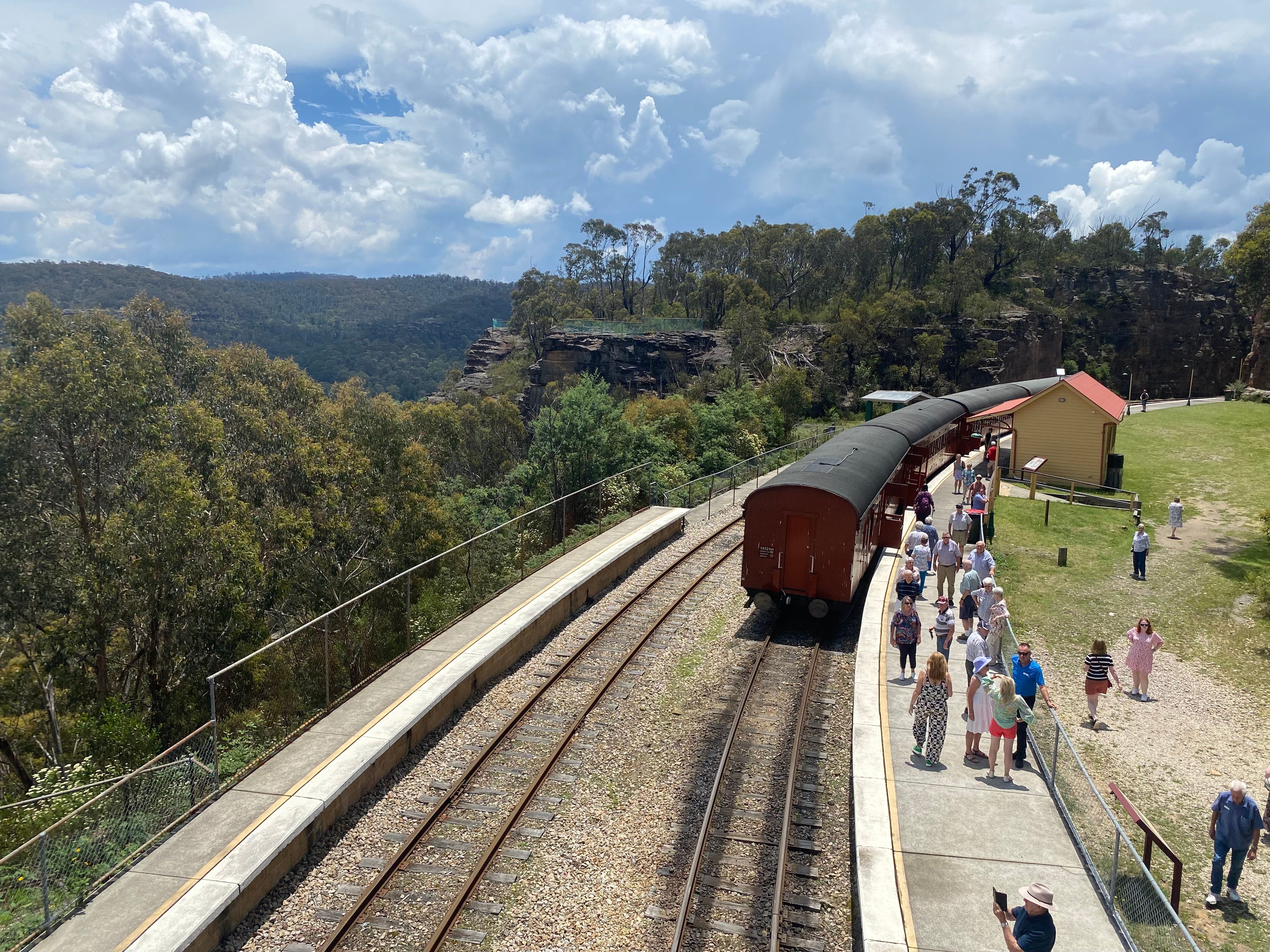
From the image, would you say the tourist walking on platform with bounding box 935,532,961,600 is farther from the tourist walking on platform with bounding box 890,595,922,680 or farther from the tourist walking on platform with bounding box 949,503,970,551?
the tourist walking on platform with bounding box 890,595,922,680

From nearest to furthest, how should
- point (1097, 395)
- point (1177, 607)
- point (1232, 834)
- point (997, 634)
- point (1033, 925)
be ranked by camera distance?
point (1033, 925) → point (1232, 834) → point (997, 634) → point (1177, 607) → point (1097, 395)

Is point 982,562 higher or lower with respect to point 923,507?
lower

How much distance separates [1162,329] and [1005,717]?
101 metres

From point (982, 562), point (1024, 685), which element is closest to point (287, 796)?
point (1024, 685)

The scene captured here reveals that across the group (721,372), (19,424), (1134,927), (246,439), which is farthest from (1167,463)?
(19,424)

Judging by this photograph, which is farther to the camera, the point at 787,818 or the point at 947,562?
the point at 947,562

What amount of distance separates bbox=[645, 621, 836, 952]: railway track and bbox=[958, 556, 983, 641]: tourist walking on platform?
9.48 ft

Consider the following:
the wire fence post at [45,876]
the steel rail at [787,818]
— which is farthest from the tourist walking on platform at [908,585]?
the wire fence post at [45,876]

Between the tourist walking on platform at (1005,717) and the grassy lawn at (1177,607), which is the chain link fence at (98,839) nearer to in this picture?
the tourist walking on platform at (1005,717)

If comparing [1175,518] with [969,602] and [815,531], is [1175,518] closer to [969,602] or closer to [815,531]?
[969,602]

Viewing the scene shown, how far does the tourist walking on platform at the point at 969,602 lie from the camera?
1390 cm

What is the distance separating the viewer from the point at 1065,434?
31484mm

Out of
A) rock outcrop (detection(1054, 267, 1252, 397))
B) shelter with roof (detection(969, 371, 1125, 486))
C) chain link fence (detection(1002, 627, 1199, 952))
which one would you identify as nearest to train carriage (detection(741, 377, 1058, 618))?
chain link fence (detection(1002, 627, 1199, 952))

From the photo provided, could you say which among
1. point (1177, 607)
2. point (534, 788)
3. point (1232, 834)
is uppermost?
point (1177, 607)
